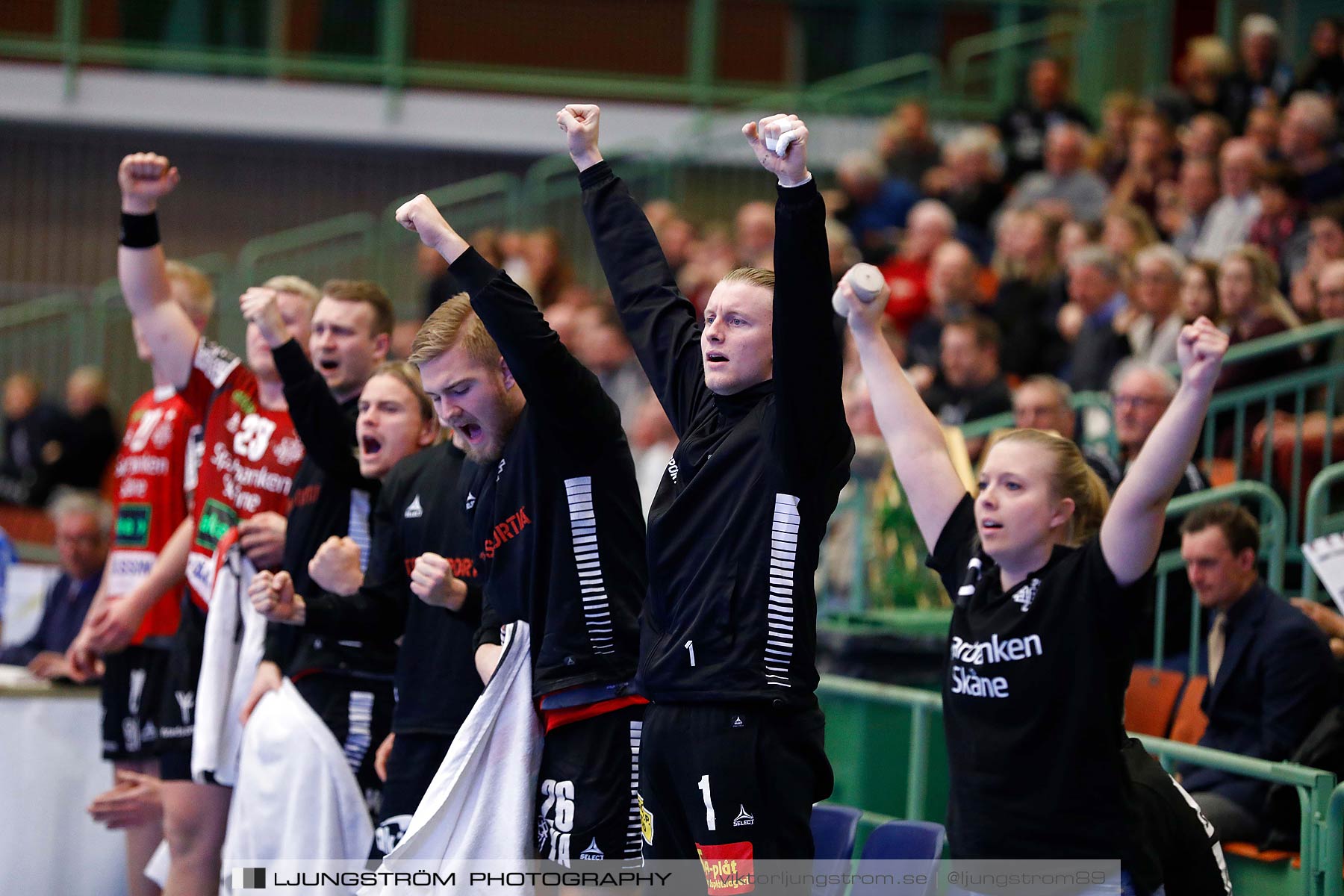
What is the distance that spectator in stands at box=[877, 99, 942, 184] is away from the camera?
Answer: 1265 cm

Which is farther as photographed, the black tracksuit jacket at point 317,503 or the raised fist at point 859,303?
the black tracksuit jacket at point 317,503

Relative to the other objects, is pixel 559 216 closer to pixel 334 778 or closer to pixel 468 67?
pixel 468 67

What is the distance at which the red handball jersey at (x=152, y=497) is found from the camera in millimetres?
5539

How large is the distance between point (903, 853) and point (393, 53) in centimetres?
1191

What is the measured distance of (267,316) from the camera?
4.48m

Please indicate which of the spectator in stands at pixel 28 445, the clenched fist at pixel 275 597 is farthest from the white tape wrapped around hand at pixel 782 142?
the spectator in stands at pixel 28 445

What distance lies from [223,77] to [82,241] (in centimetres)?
231

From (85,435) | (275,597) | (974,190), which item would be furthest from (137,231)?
(974,190)

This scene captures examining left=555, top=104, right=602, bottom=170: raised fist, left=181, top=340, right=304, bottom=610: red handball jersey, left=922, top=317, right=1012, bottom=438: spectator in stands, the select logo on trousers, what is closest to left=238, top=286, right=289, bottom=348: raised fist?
left=181, top=340, right=304, bottom=610: red handball jersey

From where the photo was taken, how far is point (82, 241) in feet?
50.6

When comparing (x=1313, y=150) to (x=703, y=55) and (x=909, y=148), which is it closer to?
(x=909, y=148)

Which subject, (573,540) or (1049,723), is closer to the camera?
(1049,723)

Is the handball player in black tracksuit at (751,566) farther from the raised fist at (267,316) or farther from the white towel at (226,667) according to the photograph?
the white towel at (226,667)

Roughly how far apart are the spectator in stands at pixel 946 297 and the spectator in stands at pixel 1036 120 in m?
2.85
